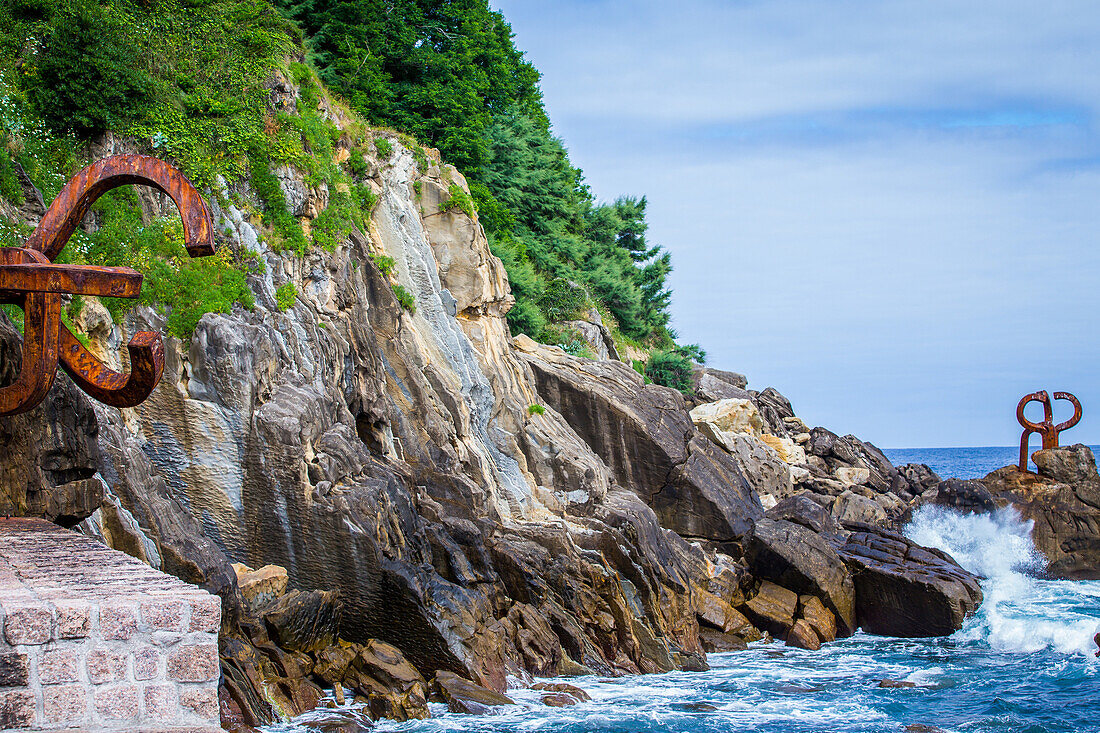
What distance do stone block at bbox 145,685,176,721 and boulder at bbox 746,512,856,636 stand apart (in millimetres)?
16770

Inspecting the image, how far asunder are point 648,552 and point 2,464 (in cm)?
1360

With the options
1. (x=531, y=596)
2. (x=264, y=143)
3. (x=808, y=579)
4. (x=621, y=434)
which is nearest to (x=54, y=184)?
(x=264, y=143)

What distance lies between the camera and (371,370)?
18.2m

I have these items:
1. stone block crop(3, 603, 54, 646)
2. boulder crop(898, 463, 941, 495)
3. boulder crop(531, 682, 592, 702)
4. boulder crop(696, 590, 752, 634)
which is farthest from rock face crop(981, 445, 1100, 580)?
stone block crop(3, 603, 54, 646)

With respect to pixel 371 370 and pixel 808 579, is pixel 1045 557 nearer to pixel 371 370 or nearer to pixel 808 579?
pixel 808 579

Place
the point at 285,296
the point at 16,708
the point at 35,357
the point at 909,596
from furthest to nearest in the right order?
the point at 909,596, the point at 285,296, the point at 35,357, the point at 16,708

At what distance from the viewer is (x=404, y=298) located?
21.3 m

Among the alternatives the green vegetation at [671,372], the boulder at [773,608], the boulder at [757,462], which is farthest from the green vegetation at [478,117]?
the boulder at [773,608]

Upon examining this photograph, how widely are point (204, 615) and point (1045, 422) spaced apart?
114 ft

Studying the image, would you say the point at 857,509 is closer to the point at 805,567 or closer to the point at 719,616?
the point at 805,567

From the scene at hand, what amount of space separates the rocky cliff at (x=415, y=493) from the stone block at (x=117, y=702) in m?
3.52

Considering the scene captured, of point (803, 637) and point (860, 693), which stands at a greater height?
point (803, 637)

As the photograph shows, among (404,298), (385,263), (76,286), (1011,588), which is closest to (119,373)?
(76,286)

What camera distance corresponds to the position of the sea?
12742 mm
